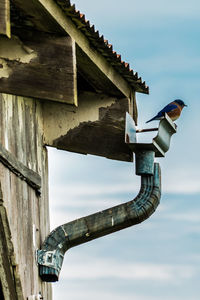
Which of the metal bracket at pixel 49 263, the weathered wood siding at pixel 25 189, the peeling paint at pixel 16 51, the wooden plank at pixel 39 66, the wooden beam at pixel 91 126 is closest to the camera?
the wooden plank at pixel 39 66

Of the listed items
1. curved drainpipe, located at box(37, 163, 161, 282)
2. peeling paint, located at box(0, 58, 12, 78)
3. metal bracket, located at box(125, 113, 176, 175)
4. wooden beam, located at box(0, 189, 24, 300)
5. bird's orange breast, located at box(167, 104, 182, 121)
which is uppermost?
bird's orange breast, located at box(167, 104, 182, 121)

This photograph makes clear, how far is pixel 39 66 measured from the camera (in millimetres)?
6719

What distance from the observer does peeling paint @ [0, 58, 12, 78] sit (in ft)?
21.7

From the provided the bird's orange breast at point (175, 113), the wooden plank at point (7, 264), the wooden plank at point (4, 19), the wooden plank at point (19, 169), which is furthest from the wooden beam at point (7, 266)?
the bird's orange breast at point (175, 113)

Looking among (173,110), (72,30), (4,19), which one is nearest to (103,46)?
(72,30)

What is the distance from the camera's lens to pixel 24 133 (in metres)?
7.73

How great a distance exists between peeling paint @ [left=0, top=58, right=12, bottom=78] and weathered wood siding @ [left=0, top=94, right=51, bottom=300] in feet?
1.65

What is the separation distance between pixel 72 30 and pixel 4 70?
2.22 ft

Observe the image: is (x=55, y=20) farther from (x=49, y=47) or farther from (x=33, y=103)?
(x=33, y=103)

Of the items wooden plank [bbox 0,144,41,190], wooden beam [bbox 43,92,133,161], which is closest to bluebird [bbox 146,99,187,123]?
wooden beam [bbox 43,92,133,161]

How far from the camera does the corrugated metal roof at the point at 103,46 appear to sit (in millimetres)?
6948

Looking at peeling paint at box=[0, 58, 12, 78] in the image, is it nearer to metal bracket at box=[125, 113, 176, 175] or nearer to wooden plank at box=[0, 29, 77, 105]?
wooden plank at box=[0, 29, 77, 105]

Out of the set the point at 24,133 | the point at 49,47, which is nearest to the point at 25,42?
the point at 49,47

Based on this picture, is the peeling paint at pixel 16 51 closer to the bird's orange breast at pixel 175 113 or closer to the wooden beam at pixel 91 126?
the wooden beam at pixel 91 126
